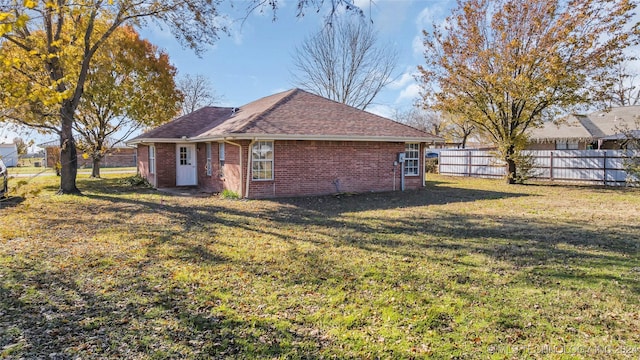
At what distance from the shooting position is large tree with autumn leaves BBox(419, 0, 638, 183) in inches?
652

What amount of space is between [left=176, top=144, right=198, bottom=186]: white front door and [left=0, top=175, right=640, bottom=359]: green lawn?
885cm

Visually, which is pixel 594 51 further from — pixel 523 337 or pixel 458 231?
pixel 523 337

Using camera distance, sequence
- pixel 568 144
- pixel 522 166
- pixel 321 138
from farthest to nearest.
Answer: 1. pixel 568 144
2. pixel 522 166
3. pixel 321 138

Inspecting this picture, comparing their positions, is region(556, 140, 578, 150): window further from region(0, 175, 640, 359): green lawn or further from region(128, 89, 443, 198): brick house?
region(0, 175, 640, 359): green lawn

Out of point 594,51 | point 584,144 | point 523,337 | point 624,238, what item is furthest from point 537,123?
point 523,337

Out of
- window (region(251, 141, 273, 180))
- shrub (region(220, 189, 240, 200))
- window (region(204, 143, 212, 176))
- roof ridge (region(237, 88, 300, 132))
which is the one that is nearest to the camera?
roof ridge (region(237, 88, 300, 132))

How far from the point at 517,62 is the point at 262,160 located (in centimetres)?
1258

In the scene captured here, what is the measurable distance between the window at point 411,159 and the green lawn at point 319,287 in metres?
7.07

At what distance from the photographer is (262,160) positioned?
540 inches

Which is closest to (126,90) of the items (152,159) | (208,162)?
(152,159)

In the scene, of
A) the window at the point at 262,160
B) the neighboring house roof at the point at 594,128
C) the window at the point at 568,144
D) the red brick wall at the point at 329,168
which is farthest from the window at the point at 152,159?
the window at the point at 568,144

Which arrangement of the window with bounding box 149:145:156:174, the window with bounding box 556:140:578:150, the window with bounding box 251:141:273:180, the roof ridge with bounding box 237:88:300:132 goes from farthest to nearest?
the window with bounding box 556:140:578:150 < the window with bounding box 149:145:156:174 < the window with bounding box 251:141:273:180 < the roof ridge with bounding box 237:88:300:132

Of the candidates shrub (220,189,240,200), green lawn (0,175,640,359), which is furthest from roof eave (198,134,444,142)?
green lawn (0,175,640,359)

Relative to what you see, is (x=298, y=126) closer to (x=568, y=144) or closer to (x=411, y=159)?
(x=411, y=159)
